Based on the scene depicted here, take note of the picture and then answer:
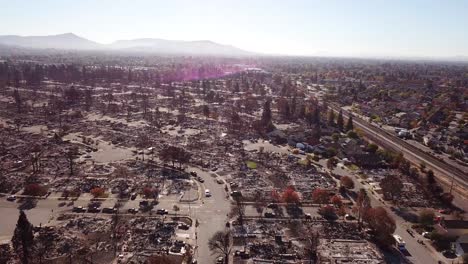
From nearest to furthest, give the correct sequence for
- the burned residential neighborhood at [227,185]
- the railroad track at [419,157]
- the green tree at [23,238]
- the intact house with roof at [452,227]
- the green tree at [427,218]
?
the green tree at [23,238]
the burned residential neighborhood at [227,185]
the intact house with roof at [452,227]
the green tree at [427,218]
the railroad track at [419,157]

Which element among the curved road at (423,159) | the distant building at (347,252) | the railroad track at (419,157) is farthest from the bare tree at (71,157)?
the railroad track at (419,157)

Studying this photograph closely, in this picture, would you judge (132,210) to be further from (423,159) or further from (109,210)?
(423,159)

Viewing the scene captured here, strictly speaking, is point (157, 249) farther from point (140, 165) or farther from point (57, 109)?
point (57, 109)

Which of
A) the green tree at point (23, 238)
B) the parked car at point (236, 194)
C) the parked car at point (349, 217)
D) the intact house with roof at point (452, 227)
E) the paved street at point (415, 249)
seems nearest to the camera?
the green tree at point (23, 238)

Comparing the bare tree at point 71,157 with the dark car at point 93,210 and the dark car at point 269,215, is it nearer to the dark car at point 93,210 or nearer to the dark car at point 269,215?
the dark car at point 93,210

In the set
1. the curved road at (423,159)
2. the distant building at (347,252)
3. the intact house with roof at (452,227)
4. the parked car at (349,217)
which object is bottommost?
the distant building at (347,252)

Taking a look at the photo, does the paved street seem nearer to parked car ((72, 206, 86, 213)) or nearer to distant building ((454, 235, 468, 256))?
distant building ((454, 235, 468, 256))

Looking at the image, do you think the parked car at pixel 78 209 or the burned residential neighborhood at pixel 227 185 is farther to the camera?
the parked car at pixel 78 209

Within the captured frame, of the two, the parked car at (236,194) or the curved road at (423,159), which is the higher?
the curved road at (423,159)
